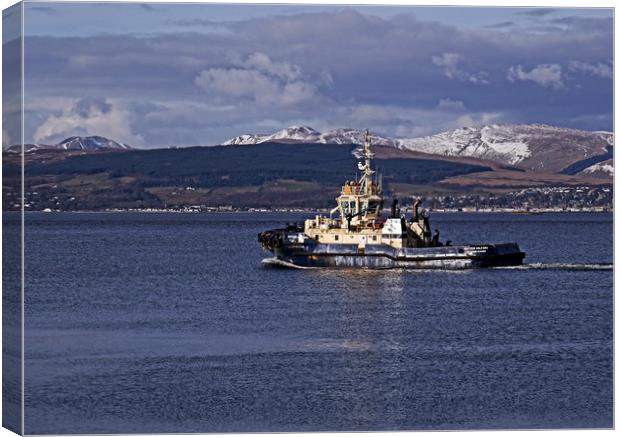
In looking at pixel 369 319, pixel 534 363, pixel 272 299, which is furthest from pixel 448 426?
pixel 272 299

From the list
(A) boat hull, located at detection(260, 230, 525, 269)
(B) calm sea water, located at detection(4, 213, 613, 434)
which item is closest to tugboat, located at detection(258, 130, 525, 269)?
(A) boat hull, located at detection(260, 230, 525, 269)

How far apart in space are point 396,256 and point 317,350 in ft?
101

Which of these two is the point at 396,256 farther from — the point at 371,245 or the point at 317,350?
the point at 317,350

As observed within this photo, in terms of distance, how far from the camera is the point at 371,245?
70.6m

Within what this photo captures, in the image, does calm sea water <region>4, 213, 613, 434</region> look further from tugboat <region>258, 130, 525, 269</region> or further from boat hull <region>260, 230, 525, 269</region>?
tugboat <region>258, 130, 525, 269</region>

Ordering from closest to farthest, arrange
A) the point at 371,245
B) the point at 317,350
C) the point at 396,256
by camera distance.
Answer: the point at 317,350, the point at 396,256, the point at 371,245

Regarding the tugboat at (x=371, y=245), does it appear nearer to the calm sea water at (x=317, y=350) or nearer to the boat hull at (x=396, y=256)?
the boat hull at (x=396, y=256)

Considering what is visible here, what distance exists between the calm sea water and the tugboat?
128 cm

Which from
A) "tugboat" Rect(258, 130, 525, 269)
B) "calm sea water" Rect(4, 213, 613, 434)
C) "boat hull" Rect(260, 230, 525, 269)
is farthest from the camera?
"tugboat" Rect(258, 130, 525, 269)

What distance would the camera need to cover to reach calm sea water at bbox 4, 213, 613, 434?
98.4ft

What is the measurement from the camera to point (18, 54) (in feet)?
Answer: 82.1

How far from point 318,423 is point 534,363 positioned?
33.3 ft

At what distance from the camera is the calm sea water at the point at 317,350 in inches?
1180

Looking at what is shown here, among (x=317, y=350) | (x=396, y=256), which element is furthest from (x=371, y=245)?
(x=317, y=350)
